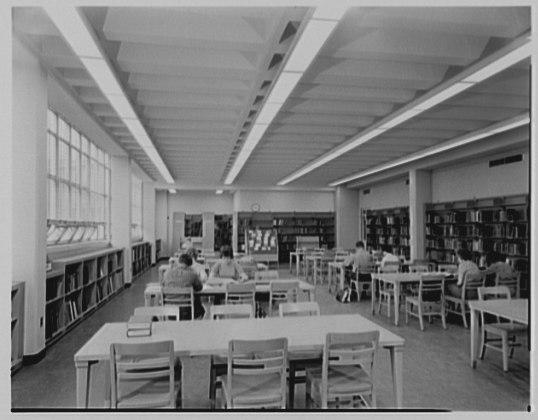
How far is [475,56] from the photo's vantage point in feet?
13.9

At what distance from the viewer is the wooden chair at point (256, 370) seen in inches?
104

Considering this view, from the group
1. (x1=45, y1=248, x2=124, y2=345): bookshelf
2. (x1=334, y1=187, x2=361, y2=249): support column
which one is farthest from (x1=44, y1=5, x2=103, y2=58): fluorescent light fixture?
(x1=334, y1=187, x2=361, y2=249): support column

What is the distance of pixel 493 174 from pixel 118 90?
712 centimetres

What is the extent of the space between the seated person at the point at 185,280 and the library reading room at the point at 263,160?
0.03 meters

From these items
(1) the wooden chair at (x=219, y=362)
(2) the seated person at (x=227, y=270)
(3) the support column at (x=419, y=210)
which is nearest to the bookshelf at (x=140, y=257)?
(2) the seated person at (x=227, y=270)

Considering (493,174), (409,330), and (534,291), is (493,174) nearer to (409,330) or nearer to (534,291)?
(409,330)

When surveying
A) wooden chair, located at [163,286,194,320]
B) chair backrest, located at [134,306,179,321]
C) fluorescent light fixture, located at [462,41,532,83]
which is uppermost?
fluorescent light fixture, located at [462,41,532,83]

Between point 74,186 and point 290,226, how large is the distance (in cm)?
987

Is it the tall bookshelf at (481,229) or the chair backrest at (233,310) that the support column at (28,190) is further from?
the tall bookshelf at (481,229)

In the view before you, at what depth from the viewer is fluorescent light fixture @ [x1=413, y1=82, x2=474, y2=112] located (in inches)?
194

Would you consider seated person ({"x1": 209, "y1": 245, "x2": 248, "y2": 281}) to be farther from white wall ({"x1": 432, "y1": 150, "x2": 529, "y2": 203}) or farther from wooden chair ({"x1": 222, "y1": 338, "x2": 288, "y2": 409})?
white wall ({"x1": 432, "y1": 150, "x2": 529, "y2": 203})

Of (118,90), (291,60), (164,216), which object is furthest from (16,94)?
(164,216)

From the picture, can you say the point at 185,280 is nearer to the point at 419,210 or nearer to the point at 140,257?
the point at 419,210

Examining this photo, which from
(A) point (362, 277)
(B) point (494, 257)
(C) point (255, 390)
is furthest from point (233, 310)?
(B) point (494, 257)
